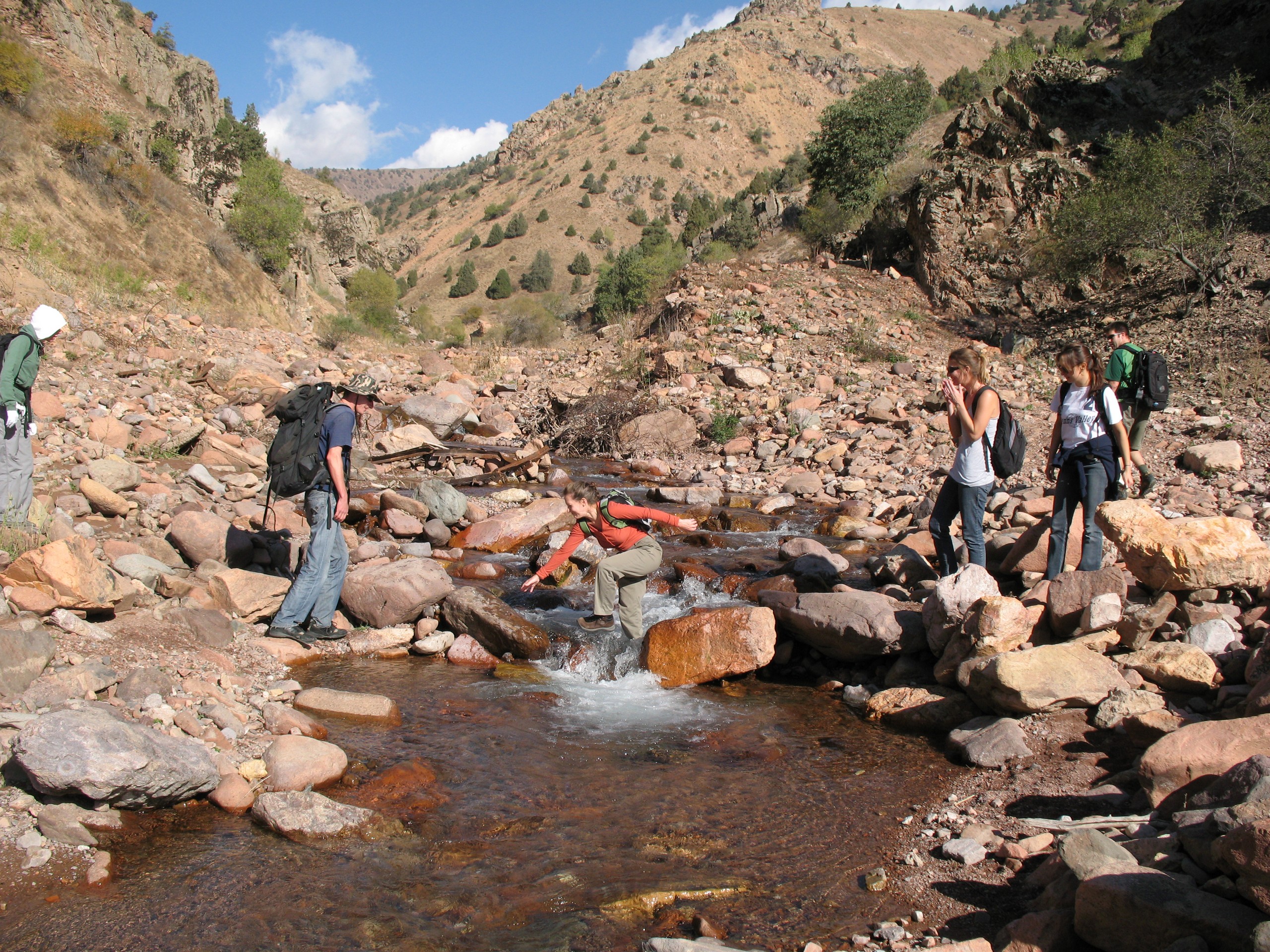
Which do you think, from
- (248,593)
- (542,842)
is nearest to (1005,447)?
(542,842)

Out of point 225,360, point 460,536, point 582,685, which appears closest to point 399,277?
point 225,360

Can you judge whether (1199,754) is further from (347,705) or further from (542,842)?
(347,705)

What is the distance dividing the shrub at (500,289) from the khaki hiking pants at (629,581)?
4915 centimetres

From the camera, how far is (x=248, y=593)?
5824 mm

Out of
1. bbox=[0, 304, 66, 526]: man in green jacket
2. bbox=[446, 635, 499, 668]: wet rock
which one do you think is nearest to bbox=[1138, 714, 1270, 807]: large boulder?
bbox=[446, 635, 499, 668]: wet rock

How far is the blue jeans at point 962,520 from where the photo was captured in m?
5.48

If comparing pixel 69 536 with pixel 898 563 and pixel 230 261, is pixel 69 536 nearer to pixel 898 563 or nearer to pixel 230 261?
pixel 898 563

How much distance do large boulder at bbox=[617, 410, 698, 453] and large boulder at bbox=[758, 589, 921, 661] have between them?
8.20 m

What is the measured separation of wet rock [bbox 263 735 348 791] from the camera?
3.77 metres

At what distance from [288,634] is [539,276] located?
165 feet

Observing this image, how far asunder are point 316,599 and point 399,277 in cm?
5771

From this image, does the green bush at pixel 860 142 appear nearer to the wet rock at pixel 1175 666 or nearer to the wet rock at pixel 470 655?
the wet rock at pixel 470 655

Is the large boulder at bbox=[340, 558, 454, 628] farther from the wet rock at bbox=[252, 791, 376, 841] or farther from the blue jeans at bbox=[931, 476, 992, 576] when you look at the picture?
the blue jeans at bbox=[931, 476, 992, 576]

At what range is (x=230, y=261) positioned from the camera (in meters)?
21.2
